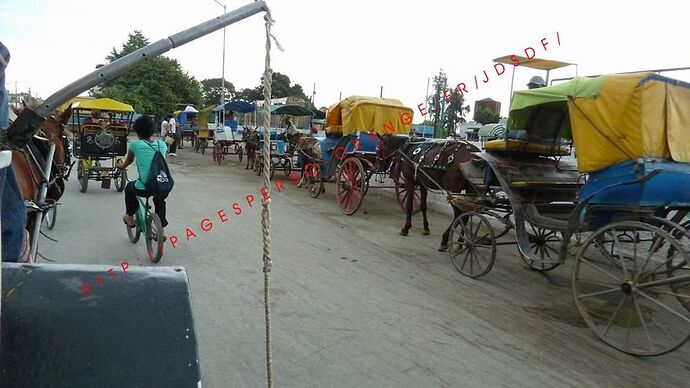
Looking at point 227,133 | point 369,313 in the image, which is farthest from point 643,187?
point 227,133

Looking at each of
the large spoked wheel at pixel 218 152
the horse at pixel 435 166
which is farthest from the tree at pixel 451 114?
the large spoked wheel at pixel 218 152

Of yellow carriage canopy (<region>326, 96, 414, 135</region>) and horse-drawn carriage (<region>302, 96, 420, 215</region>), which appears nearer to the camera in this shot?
horse-drawn carriage (<region>302, 96, 420, 215</region>)

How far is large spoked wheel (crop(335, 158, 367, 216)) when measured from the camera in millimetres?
9227

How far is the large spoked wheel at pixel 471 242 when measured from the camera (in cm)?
540

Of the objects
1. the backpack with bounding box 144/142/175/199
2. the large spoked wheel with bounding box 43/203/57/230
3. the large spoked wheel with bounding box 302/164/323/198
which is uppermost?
the backpack with bounding box 144/142/175/199

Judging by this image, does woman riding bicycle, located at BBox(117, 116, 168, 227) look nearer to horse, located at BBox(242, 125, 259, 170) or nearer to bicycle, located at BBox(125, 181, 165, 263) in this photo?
bicycle, located at BBox(125, 181, 165, 263)

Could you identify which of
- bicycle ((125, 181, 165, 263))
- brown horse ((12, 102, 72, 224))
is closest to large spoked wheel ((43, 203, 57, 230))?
brown horse ((12, 102, 72, 224))

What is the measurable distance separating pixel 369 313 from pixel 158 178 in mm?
2844

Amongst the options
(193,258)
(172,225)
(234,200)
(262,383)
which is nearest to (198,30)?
(262,383)

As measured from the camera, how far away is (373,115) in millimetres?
9891

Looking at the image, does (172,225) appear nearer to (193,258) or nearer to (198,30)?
(193,258)

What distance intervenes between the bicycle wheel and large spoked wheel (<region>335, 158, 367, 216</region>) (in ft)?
14.9

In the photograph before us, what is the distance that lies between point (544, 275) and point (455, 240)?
3.85ft

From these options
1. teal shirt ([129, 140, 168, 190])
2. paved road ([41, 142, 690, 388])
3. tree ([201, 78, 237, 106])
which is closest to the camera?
paved road ([41, 142, 690, 388])
